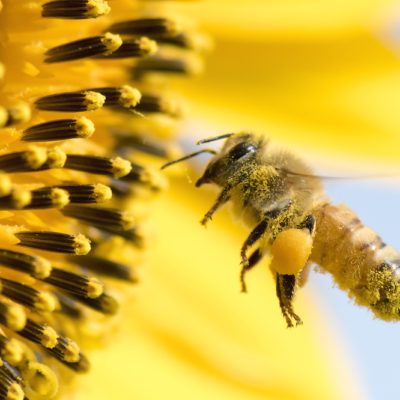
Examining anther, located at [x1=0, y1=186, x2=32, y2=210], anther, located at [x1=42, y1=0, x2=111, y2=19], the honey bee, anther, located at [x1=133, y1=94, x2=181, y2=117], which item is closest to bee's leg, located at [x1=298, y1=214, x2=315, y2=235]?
the honey bee

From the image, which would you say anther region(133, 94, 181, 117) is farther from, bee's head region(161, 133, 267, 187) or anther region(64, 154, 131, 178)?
bee's head region(161, 133, 267, 187)

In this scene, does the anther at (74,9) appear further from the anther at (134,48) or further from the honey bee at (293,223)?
the honey bee at (293,223)

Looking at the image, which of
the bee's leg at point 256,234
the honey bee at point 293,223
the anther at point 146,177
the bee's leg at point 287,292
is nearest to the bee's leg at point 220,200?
the honey bee at point 293,223

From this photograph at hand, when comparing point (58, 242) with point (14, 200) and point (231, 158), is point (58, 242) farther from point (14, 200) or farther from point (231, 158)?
point (231, 158)

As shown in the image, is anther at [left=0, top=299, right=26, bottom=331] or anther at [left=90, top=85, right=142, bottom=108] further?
anther at [left=90, top=85, right=142, bottom=108]

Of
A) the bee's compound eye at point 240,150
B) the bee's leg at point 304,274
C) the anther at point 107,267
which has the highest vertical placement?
the bee's compound eye at point 240,150

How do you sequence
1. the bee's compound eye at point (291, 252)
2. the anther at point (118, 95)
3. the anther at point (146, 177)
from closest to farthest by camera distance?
1. the bee's compound eye at point (291, 252)
2. the anther at point (118, 95)
3. the anther at point (146, 177)

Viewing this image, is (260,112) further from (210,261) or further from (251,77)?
(210,261)

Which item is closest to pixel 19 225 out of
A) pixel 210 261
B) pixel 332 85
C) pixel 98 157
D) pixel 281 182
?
pixel 98 157
